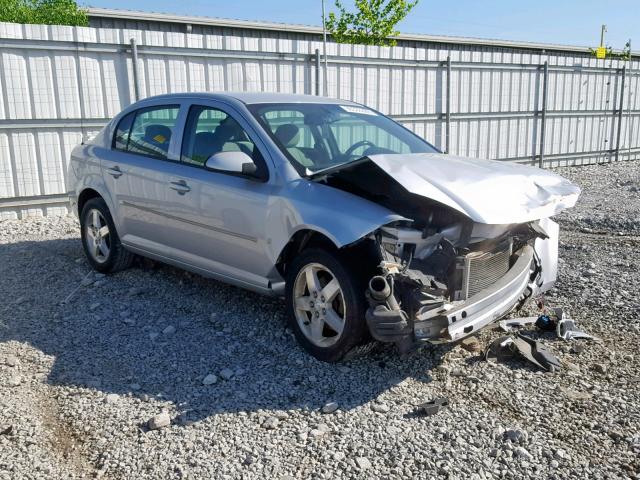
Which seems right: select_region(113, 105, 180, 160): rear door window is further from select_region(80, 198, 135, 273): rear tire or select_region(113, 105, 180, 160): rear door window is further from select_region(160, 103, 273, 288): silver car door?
select_region(80, 198, 135, 273): rear tire

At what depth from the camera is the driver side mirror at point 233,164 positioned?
4441mm

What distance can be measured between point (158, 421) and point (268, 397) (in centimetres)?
66

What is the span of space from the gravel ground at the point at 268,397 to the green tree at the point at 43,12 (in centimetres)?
1439

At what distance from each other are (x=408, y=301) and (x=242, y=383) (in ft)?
3.83

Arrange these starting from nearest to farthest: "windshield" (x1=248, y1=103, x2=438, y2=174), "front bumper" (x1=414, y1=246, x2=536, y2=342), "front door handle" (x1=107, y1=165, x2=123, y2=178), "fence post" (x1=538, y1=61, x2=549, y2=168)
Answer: "front bumper" (x1=414, y1=246, x2=536, y2=342) → "windshield" (x1=248, y1=103, x2=438, y2=174) → "front door handle" (x1=107, y1=165, x2=123, y2=178) → "fence post" (x1=538, y1=61, x2=549, y2=168)

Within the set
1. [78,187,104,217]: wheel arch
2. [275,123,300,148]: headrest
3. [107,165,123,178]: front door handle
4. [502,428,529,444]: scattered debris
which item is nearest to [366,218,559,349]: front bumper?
[502,428,529,444]: scattered debris

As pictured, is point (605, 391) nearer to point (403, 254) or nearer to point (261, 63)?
point (403, 254)

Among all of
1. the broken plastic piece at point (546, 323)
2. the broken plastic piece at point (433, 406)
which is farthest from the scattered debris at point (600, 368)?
the broken plastic piece at point (433, 406)

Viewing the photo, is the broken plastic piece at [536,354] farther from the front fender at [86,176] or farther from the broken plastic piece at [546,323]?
the front fender at [86,176]

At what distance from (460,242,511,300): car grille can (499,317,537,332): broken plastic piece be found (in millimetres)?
622

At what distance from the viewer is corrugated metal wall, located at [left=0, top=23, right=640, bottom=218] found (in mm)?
9297

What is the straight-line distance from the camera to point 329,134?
4.96m

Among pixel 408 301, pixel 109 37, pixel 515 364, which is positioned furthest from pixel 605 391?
pixel 109 37

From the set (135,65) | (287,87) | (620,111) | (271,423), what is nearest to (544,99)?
(620,111)
